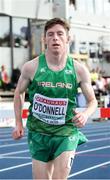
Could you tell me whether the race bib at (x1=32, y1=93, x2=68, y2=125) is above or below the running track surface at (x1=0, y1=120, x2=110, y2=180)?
above

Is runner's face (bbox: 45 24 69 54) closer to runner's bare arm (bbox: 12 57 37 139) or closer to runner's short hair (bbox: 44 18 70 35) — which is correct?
runner's short hair (bbox: 44 18 70 35)

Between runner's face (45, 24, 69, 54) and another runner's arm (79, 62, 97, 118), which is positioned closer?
runner's face (45, 24, 69, 54)

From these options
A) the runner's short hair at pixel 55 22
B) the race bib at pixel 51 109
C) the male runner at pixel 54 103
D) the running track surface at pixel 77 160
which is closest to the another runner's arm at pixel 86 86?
the male runner at pixel 54 103

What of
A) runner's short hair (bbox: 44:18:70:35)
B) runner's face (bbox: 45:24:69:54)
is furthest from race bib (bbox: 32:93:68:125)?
runner's short hair (bbox: 44:18:70:35)

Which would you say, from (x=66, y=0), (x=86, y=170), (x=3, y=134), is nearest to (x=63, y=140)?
(x=86, y=170)

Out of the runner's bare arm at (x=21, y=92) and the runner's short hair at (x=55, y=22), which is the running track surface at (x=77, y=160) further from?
A: the runner's short hair at (x=55, y=22)

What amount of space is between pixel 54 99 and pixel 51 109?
11 centimetres

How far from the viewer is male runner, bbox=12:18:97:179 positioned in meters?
4.83

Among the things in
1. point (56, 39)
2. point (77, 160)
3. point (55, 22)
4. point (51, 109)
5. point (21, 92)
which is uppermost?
point (55, 22)

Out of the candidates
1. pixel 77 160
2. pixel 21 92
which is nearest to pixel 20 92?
pixel 21 92

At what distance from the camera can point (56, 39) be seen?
15.7 feet

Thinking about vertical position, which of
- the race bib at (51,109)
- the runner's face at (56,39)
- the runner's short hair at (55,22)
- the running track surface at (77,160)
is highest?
the runner's short hair at (55,22)

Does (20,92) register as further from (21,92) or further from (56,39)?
(56,39)

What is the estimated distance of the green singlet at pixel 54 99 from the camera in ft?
15.9
